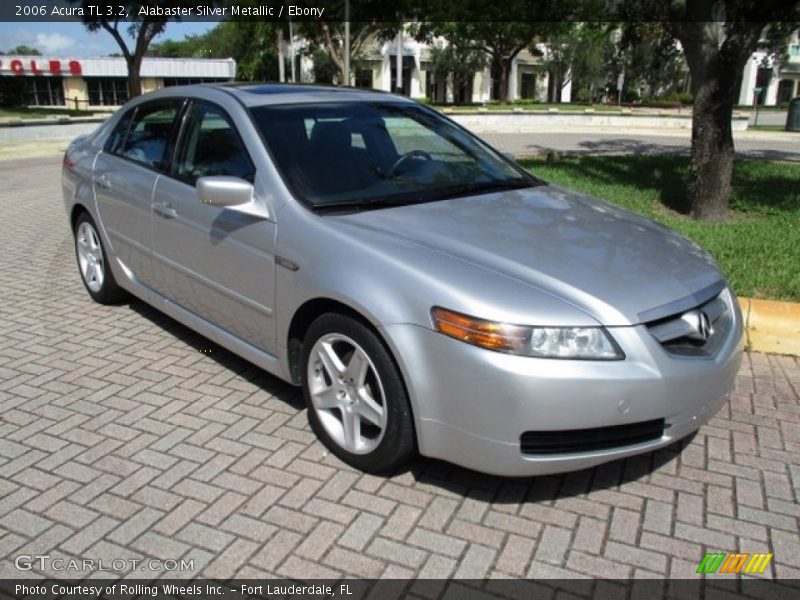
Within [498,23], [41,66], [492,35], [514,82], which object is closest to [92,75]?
[41,66]

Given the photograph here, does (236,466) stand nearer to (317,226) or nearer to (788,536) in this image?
(317,226)

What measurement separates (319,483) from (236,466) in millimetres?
429

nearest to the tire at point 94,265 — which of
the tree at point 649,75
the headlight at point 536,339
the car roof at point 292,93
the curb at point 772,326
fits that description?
the car roof at point 292,93

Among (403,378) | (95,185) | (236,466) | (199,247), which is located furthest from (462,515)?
(95,185)

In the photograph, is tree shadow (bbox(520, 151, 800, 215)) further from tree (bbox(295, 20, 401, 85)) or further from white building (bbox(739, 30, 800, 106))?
white building (bbox(739, 30, 800, 106))

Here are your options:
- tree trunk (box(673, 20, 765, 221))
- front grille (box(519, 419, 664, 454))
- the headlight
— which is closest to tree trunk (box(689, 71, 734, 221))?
tree trunk (box(673, 20, 765, 221))

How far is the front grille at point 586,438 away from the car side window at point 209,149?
1.94 m

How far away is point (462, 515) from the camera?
3057 mm

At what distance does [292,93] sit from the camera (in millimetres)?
4242

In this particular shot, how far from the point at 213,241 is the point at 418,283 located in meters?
1.45

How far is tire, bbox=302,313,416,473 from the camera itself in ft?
9.91

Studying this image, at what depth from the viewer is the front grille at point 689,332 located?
2908mm

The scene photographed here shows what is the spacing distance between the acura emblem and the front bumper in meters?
0.10

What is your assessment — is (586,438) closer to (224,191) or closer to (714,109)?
(224,191)
